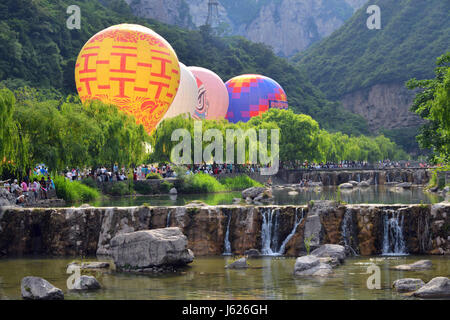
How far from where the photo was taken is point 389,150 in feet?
394

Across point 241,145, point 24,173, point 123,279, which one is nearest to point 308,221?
point 123,279

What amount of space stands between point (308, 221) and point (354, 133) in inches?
3937

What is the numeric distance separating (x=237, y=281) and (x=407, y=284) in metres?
5.04

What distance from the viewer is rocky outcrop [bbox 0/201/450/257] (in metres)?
25.1

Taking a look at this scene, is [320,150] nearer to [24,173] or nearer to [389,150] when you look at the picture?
[24,173]

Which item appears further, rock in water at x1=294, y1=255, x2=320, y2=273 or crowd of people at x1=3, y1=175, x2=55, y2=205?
crowd of people at x1=3, y1=175, x2=55, y2=205

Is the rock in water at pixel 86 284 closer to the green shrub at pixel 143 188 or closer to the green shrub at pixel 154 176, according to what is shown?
the green shrub at pixel 143 188

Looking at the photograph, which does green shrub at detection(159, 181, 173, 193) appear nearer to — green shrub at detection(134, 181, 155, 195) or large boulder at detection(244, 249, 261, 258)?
green shrub at detection(134, 181, 155, 195)

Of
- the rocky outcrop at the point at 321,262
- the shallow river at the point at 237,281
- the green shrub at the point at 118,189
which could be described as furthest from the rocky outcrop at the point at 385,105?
the shallow river at the point at 237,281

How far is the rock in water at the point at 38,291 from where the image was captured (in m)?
16.6

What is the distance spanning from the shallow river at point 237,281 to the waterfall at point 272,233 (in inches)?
84.3

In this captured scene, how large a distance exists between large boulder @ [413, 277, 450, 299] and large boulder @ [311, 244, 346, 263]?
5486mm

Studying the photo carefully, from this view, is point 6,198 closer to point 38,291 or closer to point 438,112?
point 38,291

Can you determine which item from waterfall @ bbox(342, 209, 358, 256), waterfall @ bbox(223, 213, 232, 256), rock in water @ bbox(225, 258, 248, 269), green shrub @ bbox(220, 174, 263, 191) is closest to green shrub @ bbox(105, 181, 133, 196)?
green shrub @ bbox(220, 174, 263, 191)
